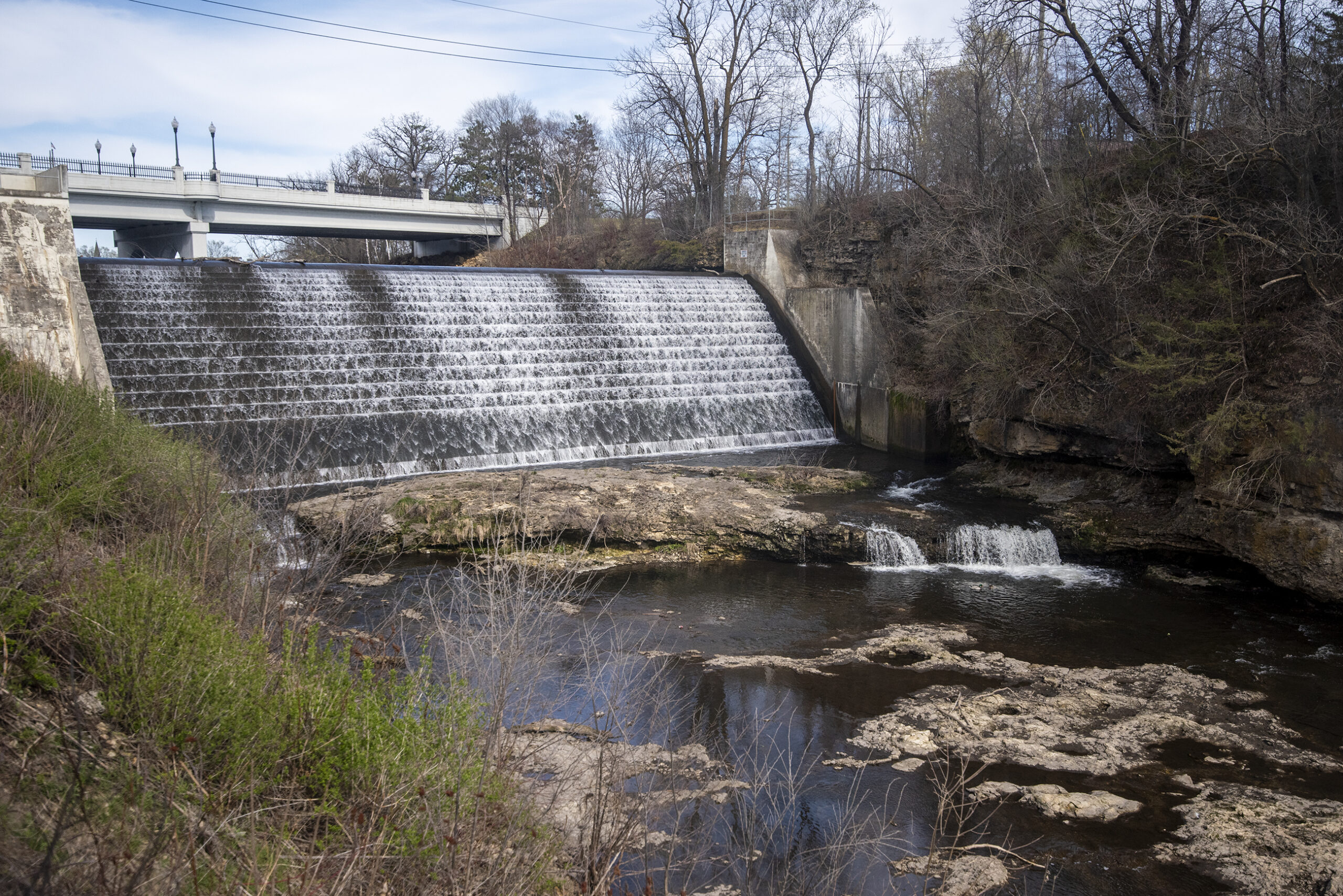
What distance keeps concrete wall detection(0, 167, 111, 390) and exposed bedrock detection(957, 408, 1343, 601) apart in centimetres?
1223

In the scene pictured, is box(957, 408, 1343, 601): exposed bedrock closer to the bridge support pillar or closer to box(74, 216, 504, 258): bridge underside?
box(74, 216, 504, 258): bridge underside

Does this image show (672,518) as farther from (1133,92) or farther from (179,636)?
(1133,92)

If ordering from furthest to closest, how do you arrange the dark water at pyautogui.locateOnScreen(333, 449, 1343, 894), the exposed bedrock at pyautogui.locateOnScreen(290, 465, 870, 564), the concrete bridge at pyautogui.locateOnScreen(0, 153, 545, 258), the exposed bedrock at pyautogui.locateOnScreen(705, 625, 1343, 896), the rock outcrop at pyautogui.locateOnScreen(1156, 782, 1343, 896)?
the concrete bridge at pyautogui.locateOnScreen(0, 153, 545, 258)
the exposed bedrock at pyautogui.locateOnScreen(290, 465, 870, 564)
the dark water at pyautogui.locateOnScreen(333, 449, 1343, 894)
the exposed bedrock at pyautogui.locateOnScreen(705, 625, 1343, 896)
the rock outcrop at pyautogui.locateOnScreen(1156, 782, 1343, 896)

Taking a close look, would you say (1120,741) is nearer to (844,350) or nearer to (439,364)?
(439,364)

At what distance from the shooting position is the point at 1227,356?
365 inches

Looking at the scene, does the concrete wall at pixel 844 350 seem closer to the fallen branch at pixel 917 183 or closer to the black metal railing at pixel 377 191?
the fallen branch at pixel 917 183

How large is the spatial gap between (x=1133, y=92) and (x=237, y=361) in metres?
14.1

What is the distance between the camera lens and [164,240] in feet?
93.5

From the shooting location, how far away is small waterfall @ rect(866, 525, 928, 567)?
10.2 m

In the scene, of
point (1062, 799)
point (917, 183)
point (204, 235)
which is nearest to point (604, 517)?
point (1062, 799)

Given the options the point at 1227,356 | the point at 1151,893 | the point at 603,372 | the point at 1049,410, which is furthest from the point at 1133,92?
the point at 1151,893

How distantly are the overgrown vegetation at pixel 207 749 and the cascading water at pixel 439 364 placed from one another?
7.33m

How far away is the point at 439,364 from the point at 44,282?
5396mm

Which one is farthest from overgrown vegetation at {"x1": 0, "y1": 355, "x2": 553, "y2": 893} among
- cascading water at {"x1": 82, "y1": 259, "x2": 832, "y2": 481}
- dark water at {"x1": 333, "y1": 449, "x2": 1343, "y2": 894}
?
cascading water at {"x1": 82, "y1": 259, "x2": 832, "y2": 481}
